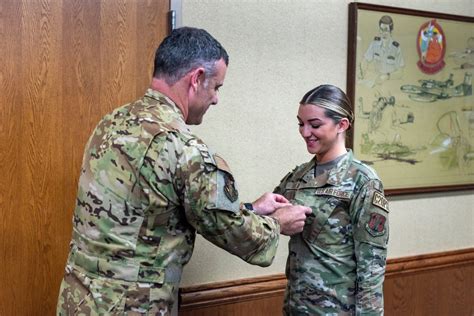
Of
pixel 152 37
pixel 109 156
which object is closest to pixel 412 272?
pixel 152 37

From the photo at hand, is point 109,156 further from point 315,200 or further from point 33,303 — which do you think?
point 33,303

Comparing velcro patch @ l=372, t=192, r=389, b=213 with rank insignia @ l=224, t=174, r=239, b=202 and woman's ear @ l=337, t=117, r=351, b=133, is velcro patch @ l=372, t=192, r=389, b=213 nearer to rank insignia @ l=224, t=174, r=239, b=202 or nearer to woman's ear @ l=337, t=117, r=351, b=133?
woman's ear @ l=337, t=117, r=351, b=133

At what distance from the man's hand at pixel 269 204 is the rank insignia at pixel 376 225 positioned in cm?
26

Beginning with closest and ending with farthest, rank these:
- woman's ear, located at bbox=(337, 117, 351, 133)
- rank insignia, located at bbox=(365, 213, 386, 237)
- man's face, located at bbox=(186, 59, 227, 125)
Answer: man's face, located at bbox=(186, 59, 227, 125)
rank insignia, located at bbox=(365, 213, 386, 237)
woman's ear, located at bbox=(337, 117, 351, 133)

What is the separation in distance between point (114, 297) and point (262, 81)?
1346mm

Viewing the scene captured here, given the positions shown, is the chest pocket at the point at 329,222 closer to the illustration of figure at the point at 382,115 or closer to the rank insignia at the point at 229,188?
the rank insignia at the point at 229,188

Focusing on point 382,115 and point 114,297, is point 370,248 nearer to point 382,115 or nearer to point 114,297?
point 114,297

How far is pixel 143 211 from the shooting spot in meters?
1.45

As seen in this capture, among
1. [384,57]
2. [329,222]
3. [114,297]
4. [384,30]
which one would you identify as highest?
[384,30]

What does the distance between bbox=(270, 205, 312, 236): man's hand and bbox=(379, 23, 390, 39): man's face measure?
143 cm

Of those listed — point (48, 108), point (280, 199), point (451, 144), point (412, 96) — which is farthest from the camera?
A: point (451, 144)

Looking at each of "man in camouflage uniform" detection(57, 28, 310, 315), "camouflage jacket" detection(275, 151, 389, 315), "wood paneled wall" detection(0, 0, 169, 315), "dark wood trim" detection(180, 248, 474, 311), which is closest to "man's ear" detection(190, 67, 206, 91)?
"man in camouflage uniform" detection(57, 28, 310, 315)

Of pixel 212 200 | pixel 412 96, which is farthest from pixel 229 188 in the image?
pixel 412 96

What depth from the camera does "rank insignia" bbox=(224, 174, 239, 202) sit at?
1.46 meters
